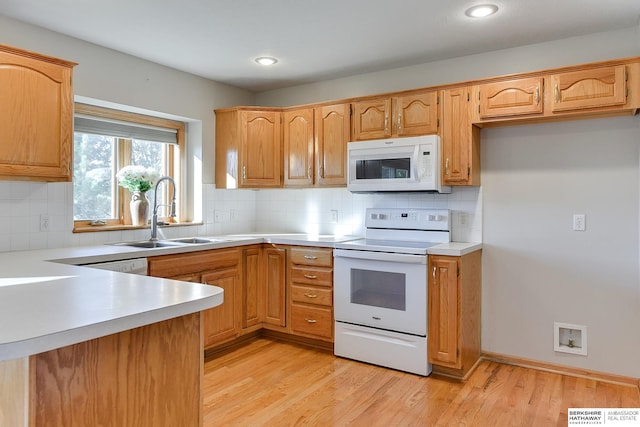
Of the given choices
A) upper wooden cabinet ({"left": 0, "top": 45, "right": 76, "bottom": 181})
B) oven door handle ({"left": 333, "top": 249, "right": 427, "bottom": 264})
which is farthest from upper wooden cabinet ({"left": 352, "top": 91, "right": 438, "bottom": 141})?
upper wooden cabinet ({"left": 0, "top": 45, "right": 76, "bottom": 181})

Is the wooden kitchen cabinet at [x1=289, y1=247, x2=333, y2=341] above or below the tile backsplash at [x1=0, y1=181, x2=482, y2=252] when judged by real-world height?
below

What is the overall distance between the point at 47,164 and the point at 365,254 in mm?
2089

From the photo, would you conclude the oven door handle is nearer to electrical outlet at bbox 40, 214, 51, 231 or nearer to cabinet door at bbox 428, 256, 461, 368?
cabinet door at bbox 428, 256, 461, 368

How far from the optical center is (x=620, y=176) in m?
2.81

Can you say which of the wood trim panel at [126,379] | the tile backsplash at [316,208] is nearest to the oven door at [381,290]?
the tile backsplash at [316,208]

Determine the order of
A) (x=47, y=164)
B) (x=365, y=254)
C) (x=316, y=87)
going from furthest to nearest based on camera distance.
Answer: (x=316, y=87)
(x=365, y=254)
(x=47, y=164)

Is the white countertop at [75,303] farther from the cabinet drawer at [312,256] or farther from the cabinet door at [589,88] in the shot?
the cabinet door at [589,88]

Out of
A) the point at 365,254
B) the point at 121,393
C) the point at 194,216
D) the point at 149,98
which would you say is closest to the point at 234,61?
the point at 149,98

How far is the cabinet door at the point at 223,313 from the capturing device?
3.21 metres

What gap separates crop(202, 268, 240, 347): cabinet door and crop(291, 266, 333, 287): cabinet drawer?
482 millimetres

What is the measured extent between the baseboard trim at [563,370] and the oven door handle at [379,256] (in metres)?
1.01

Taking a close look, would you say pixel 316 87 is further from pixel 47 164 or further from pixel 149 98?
pixel 47 164

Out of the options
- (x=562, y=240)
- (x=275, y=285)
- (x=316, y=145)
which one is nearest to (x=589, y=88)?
(x=562, y=240)

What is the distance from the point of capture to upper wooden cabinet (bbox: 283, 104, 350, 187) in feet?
11.9
